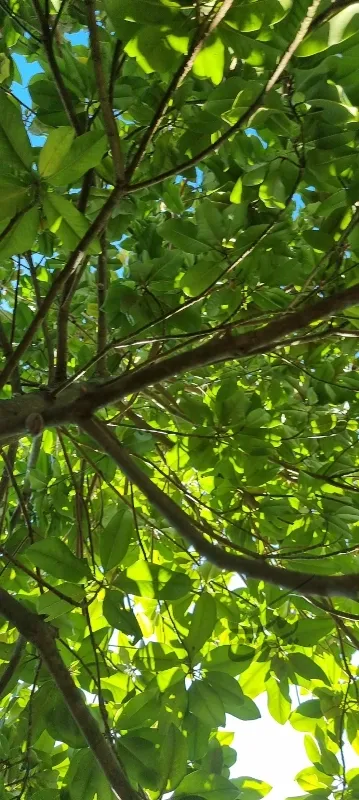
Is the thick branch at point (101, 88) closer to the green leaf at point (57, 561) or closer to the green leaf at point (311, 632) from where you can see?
the green leaf at point (57, 561)

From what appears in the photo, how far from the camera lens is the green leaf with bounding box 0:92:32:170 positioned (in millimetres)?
597

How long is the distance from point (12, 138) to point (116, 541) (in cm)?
60

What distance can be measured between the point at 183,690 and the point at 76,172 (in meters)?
0.84

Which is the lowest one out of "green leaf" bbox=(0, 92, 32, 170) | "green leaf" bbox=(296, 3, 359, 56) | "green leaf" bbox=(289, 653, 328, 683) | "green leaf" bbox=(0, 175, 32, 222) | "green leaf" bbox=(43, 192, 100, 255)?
"green leaf" bbox=(289, 653, 328, 683)

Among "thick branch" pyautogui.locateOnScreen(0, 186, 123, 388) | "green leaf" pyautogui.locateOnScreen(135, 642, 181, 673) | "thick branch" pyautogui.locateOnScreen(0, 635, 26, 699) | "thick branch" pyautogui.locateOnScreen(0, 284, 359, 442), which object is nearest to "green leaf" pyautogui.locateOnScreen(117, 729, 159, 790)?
"green leaf" pyautogui.locateOnScreen(135, 642, 181, 673)

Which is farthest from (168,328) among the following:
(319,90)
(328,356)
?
(328,356)

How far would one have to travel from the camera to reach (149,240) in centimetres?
112

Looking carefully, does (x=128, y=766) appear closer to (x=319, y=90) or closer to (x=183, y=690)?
(x=183, y=690)

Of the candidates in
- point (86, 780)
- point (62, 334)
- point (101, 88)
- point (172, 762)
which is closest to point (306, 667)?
point (172, 762)

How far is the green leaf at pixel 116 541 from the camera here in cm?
95

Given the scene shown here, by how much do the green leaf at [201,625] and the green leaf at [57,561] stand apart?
0.23 meters

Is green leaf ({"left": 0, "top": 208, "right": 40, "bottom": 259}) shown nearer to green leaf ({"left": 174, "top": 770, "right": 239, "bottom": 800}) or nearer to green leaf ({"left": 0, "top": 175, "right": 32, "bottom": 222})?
green leaf ({"left": 0, "top": 175, "right": 32, "bottom": 222})

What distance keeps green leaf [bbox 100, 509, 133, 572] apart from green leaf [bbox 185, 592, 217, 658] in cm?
18

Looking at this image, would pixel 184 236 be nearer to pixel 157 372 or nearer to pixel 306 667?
pixel 157 372
